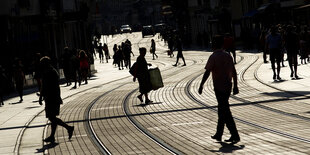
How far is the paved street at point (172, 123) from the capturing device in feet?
37.8

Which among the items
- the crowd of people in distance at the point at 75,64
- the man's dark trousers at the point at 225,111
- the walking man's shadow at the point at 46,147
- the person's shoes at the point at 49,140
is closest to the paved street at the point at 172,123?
the walking man's shadow at the point at 46,147

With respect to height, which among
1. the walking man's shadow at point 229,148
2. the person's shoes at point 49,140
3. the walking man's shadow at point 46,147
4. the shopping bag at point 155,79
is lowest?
the walking man's shadow at point 46,147

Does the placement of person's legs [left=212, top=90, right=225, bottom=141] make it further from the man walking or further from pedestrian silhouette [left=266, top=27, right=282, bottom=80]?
pedestrian silhouette [left=266, top=27, right=282, bottom=80]

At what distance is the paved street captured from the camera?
11527 mm

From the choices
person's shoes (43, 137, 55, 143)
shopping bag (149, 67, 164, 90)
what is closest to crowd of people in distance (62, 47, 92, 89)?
shopping bag (149, 67, 164, 90)

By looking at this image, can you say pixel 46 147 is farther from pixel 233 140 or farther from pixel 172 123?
pixel 233 140

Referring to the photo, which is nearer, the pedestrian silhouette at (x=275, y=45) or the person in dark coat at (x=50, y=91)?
the person in dark coat at (x=50, y=91)

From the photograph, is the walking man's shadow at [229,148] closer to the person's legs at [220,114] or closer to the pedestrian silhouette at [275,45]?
the person's legs at [220,114]

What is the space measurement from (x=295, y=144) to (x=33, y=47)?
3078 centimetres

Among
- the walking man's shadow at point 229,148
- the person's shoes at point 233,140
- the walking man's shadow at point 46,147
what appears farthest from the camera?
the walking man's shadow at point 46,147

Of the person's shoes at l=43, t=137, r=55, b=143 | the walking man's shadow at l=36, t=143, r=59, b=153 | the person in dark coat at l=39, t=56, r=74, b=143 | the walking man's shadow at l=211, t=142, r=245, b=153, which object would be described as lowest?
the walking man's shadow at l=36, t=143, r=59, b=153

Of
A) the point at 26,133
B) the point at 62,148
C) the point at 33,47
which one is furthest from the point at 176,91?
the point at 33,47

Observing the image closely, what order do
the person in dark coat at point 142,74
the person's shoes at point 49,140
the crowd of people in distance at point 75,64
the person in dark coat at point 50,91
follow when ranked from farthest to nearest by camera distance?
the crowd of people in distance at point 75,64, the person in dark coat at point 142,74, the person in dark coat at point 50,91, the person's shoes at point 49,140

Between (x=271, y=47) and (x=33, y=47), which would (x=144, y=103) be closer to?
(x=271, y=47)
